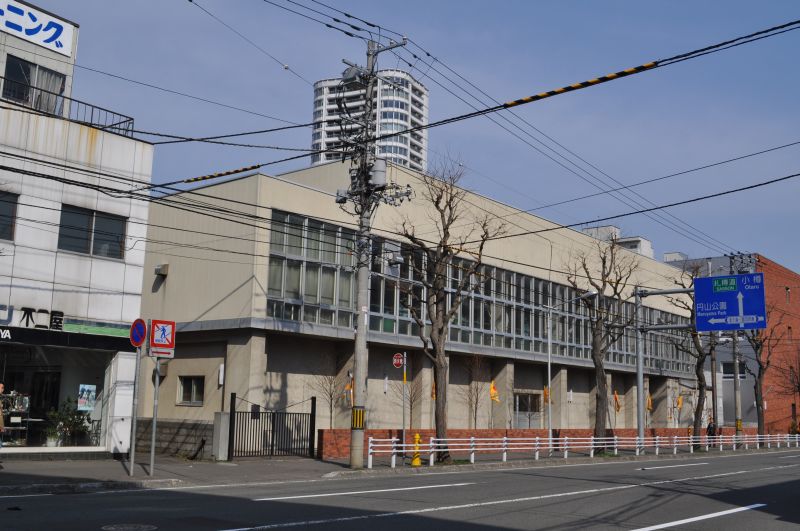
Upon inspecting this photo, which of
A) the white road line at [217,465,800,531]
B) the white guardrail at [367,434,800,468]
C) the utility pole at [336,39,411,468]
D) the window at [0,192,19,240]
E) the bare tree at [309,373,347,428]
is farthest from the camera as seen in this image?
the bare tree at [309,373,347,428]

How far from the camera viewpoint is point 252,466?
23000mm

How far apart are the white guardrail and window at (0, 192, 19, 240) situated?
37.8 ft

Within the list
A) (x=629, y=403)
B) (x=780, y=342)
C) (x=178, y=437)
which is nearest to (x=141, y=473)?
(x=178, y=437)

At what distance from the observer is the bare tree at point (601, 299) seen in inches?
1444

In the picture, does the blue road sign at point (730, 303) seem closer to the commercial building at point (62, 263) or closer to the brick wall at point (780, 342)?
the commercial building at point (62, 263)

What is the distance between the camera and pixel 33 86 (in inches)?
917

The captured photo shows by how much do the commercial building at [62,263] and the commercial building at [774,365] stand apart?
2123 inches

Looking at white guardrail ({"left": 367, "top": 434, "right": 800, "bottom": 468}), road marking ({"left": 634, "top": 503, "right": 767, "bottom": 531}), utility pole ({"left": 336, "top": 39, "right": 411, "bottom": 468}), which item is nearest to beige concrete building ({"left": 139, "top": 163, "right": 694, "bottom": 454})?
utility pole ({"left": 336, "top": 39, "right": 411, "bottom": 468})

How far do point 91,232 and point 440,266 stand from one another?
1185cm

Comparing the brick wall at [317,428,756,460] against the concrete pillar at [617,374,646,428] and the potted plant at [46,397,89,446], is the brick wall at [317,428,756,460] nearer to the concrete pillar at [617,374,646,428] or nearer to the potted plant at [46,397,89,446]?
the potted plant at [46,397,89,446]

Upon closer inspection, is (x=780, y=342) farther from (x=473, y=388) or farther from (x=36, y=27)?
(x=36, y=27)

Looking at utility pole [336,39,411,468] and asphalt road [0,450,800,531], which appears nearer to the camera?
Result: asphalt road [0,450,800,531]

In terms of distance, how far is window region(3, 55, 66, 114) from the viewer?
76.9 ft

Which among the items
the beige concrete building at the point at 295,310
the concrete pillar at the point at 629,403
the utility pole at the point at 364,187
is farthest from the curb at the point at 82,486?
the concrete pillar at the point at 629,403
